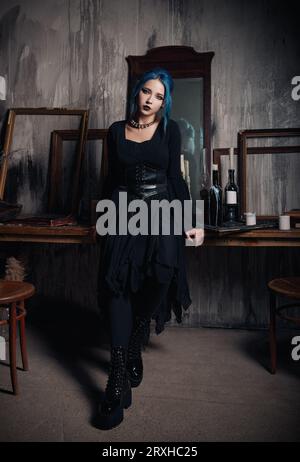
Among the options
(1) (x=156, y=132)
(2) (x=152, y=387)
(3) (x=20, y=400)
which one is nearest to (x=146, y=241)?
(1) (x=156, y=132)

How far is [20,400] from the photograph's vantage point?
228 centimetres

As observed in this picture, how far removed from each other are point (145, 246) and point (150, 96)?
2.57 feet

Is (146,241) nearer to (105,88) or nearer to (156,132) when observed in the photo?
(156,132)

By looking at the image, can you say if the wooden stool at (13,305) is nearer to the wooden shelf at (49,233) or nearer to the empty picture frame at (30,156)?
the wooden shelf at (49,233)

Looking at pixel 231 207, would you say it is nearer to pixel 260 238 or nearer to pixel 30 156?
pixel 260 238

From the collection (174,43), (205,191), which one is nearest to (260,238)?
(205,191)

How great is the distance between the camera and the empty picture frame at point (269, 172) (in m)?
3.13

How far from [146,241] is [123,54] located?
5.58ft

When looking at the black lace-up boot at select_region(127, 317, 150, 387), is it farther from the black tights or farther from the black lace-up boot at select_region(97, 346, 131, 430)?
the black lace-up boot at select_region(97, 346, 131, 430)

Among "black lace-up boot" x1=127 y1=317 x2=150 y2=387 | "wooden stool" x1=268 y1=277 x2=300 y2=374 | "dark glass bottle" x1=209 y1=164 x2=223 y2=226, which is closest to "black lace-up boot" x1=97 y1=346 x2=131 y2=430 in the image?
"black lace-up boot" x1=127 y1=317 x2=150 y2=387

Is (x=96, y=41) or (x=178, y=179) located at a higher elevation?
(x=96, y=41)

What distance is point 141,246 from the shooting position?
2.26m

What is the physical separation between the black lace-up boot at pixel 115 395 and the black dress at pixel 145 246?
297mm

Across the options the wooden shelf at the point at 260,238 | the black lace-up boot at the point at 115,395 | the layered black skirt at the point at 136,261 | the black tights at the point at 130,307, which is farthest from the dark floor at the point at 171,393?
the wooden shelf at the point at 260,238
